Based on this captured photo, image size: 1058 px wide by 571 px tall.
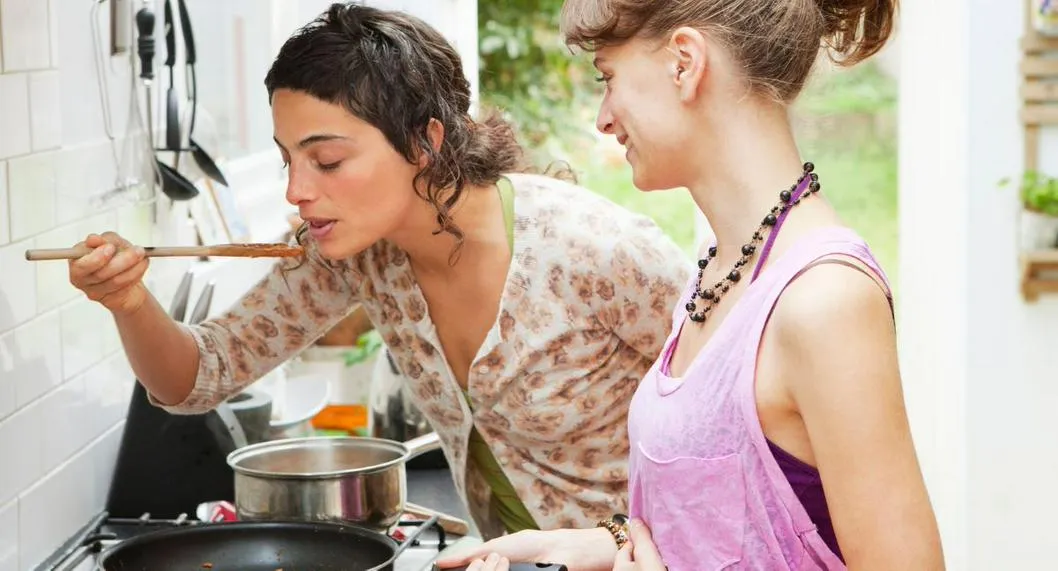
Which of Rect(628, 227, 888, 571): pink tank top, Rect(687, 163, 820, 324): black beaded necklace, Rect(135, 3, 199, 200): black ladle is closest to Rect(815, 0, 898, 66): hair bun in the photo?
Rect(687, 163, 820, 324): black beaded necklace

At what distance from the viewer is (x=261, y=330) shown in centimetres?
186

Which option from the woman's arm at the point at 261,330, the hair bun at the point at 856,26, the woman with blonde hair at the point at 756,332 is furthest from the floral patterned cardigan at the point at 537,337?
the hair bun at the point at 856,26

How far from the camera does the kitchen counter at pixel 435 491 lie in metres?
2.25

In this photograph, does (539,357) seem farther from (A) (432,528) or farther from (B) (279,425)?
(B) (279,425)

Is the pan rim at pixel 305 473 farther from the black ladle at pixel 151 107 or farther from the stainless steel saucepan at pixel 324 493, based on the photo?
the black ladle at pixel 151 107

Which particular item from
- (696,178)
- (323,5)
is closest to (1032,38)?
(323,5)

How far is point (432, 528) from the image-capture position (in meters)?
2.03

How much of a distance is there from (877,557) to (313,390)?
1.87 meters

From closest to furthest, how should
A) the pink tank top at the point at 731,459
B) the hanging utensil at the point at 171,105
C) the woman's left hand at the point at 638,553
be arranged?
1. the pink tank top at the point at 731,459
2. the woman's left hand at the point at 638,553
3. the hanging utensil at the point at 171,105

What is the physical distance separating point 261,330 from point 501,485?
42cm

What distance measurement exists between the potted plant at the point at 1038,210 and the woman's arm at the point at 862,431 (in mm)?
2872

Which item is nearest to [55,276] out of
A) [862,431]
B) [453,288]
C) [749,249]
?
[453,288]

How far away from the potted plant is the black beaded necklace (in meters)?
2.62

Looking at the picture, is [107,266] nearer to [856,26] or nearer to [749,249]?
[749,249]
